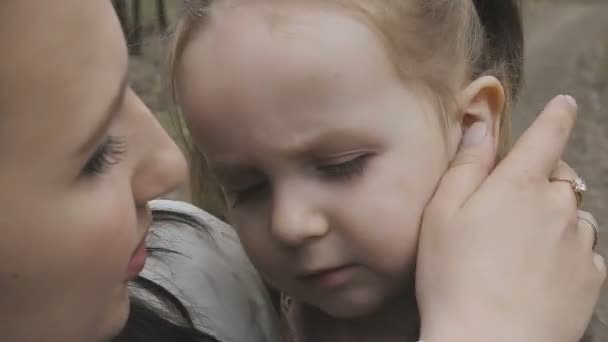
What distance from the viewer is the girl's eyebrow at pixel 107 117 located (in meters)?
0.88

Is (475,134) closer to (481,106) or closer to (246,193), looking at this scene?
(481,106)

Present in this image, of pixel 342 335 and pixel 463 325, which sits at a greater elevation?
pixel 463 325

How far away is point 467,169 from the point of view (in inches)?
47.6

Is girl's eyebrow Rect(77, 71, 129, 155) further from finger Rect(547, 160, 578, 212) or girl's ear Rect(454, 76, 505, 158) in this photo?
finger Rect(547, 160, 578, 212)

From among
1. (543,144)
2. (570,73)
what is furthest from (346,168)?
(570,73)

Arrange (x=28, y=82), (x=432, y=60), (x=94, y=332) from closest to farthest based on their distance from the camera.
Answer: (x=28, y=82)
(x=94, y=332)
(x=432, y=60)

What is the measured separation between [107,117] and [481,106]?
0.59m

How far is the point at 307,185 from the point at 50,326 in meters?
0.40

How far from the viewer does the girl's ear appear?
49.1 inches

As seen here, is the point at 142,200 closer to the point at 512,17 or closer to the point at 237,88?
the point at 237,88

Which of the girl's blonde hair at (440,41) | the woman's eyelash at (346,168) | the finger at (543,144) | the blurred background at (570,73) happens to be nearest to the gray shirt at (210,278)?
the girl's blonde hair at (440,41)

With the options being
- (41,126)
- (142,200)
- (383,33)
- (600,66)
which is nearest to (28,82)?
(41,126)

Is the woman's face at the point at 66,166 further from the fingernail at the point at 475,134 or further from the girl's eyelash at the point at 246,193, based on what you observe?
the fingernail at the point at 475,134

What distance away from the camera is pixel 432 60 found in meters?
1.24
